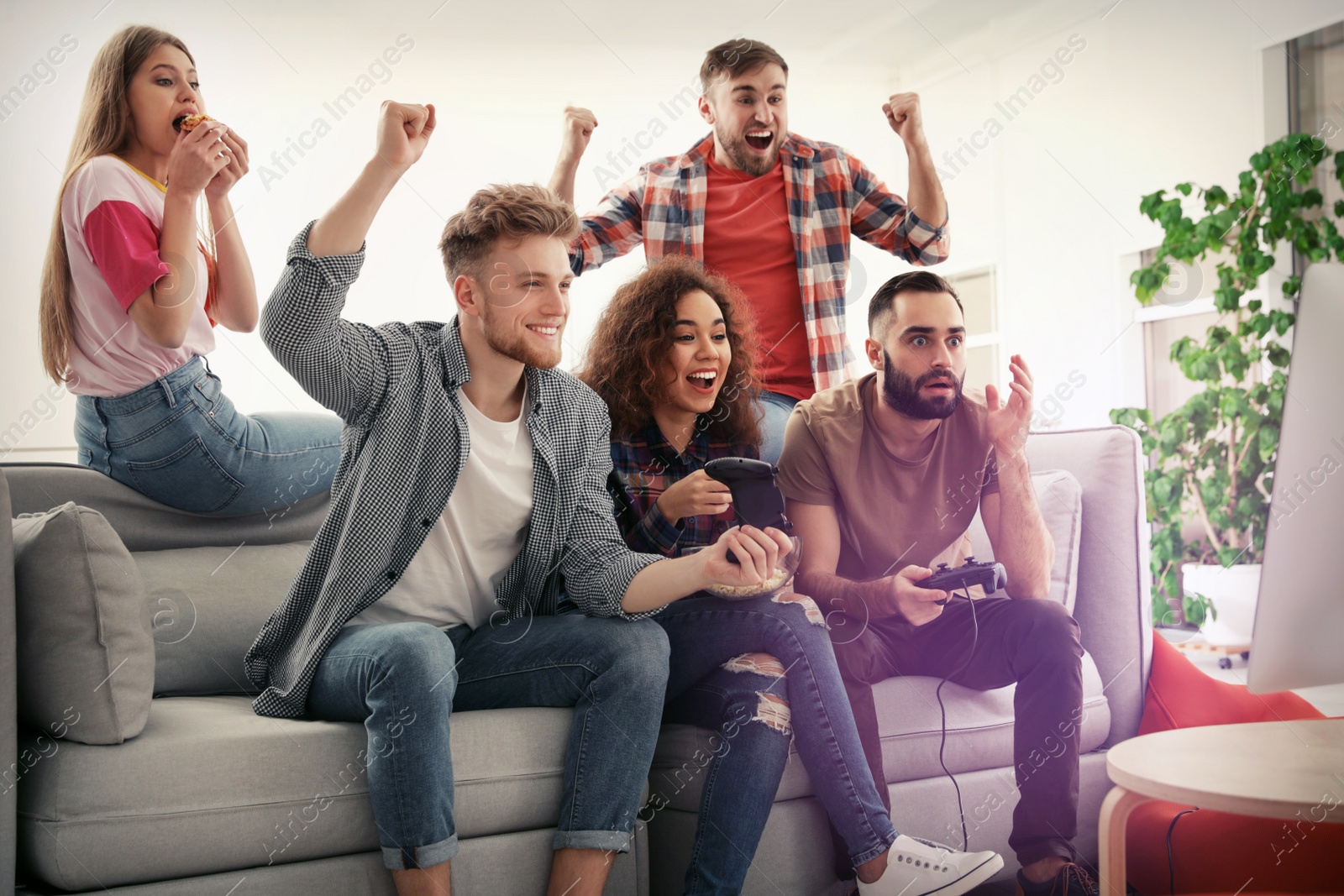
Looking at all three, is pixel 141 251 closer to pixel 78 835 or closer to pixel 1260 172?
pixel 78 835

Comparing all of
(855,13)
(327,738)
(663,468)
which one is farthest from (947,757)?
(855,13)

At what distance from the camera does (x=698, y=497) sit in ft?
5.41

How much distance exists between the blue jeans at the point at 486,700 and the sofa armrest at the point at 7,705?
37 cm

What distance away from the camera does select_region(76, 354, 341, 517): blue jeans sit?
175 cm

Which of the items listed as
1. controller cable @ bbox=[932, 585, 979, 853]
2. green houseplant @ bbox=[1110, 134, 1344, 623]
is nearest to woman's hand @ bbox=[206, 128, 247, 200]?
controller cable @ bbox=[932, 585, 979, 853]

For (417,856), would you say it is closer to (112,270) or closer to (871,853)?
(871,853)

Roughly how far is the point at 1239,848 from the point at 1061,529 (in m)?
0.64

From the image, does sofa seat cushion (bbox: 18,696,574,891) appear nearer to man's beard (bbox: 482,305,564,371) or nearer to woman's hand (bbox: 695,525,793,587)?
woman's hand (bbox: 695,525,793,587)

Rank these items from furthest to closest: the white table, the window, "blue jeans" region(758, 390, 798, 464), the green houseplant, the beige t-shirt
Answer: the window, the green houseplant, "blue jeans" region(758, 390, 798, 464), the beige t-shirt, the white table

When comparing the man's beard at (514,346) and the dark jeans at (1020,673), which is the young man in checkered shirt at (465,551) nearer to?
the man's beard at (514,346)

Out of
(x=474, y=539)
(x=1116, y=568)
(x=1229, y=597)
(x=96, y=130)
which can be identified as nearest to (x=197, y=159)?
(x=96, y=130)

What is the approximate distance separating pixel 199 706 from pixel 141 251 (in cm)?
76

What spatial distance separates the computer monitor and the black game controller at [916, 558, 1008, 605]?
0.96 m

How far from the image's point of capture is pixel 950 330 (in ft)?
6.31
